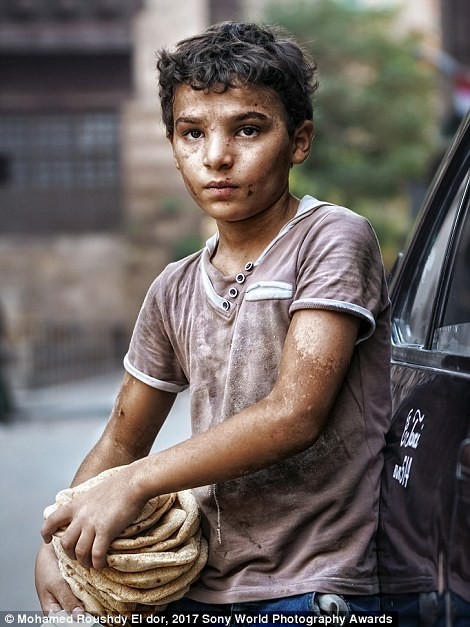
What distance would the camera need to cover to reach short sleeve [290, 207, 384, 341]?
2008 millimetres

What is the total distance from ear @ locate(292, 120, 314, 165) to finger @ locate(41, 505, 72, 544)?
808mm

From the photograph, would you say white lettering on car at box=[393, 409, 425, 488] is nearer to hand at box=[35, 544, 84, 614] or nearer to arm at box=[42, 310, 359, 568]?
arm at box=[42, 310, 359, 568]

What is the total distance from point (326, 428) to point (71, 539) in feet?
1.63

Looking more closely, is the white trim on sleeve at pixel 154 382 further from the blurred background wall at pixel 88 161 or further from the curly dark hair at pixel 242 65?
the blurred background wall at pixel 88 161

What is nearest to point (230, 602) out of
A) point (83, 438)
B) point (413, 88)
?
point (83, 438)

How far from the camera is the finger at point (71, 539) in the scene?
1991mm

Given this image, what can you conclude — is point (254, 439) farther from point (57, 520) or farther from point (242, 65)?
point (242, 65)

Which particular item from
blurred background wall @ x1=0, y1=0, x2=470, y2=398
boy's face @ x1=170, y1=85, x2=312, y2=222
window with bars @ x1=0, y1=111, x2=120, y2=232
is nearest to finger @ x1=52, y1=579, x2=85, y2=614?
boy's face @ x1=170, y1=85, x2=312, y2=222

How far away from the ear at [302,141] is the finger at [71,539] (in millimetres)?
829

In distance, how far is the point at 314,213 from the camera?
2199 mm

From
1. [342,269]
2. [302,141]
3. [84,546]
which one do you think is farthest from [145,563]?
[302,141]

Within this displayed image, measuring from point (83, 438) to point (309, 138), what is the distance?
36.3 ft

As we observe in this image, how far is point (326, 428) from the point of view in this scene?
6.83ft

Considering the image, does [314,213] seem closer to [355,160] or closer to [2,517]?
[2,517]
